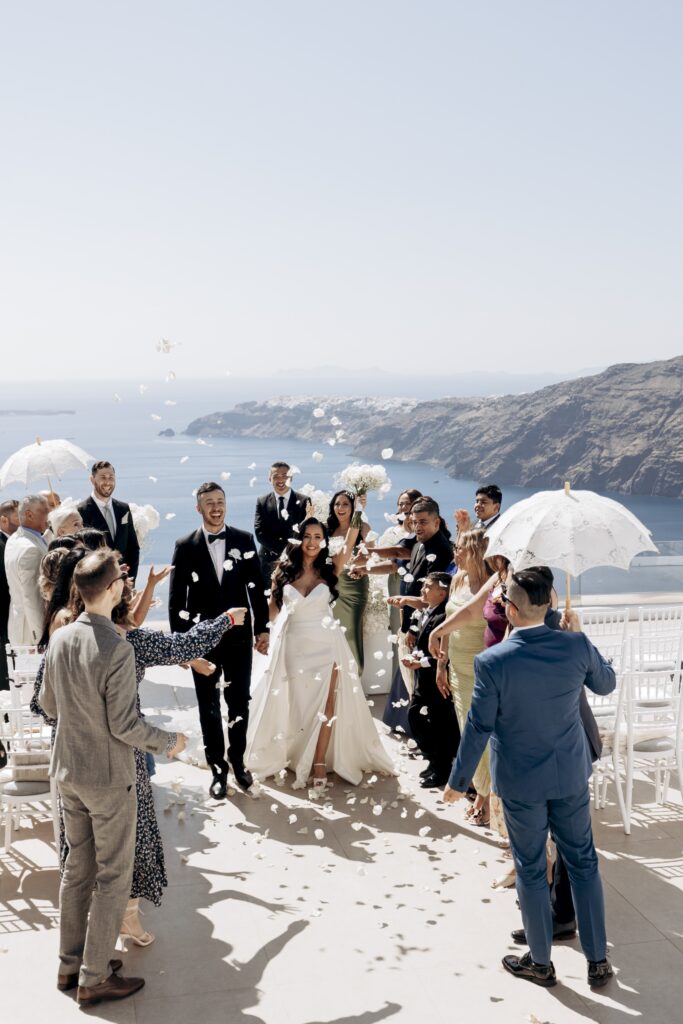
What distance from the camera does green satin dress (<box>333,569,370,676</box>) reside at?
23.9ft

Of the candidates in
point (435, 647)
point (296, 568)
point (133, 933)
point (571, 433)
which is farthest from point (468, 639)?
point (571, 433)

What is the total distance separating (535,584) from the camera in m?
3.63

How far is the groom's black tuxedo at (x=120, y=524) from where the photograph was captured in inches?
298

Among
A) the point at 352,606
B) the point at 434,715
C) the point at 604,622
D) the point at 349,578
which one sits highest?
the point at 349,578

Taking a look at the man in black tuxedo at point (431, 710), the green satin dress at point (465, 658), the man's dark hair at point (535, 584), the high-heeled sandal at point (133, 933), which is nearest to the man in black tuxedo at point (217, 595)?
the man in black tuxedo at point (431, 710)

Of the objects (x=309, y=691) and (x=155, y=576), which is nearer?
(x=155, y=576)

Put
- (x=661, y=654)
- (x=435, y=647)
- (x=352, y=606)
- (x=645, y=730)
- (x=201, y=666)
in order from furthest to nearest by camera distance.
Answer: (x=352, y=606) → (x=661, y=654) → (x=435, y=647) → (x=645, y=730) → (x=201, y=666)

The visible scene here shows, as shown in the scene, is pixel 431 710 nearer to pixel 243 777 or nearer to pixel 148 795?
pixel 243 777

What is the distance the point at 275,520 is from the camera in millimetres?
8008

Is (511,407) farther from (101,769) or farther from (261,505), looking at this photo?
(101,769)

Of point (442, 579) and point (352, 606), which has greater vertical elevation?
point (442, 579)

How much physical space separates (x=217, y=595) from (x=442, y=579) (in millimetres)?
1389

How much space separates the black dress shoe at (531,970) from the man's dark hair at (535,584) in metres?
1.52

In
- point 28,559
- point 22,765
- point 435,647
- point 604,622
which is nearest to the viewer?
point 22,765
